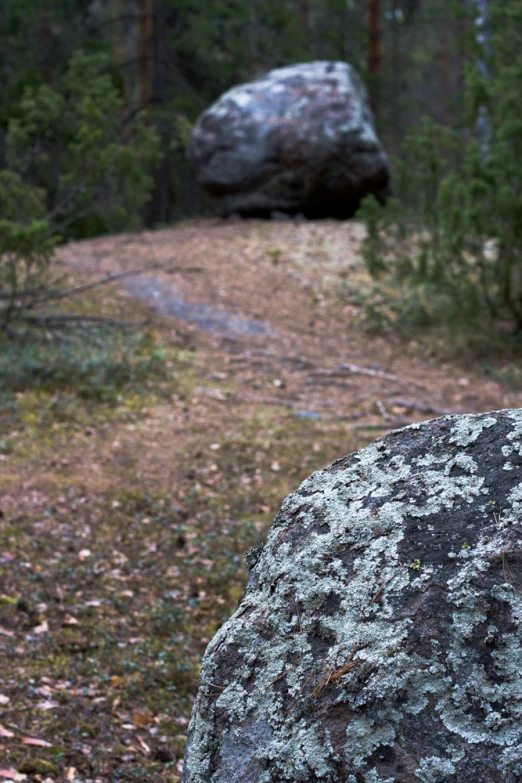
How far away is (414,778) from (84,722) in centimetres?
184

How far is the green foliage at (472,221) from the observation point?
7988 mm

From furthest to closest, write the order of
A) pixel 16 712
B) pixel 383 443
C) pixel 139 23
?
pixel 139 23
pixel 16 712
pixel 383 443

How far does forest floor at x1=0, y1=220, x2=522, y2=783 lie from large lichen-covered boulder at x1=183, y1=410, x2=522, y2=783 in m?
1.20

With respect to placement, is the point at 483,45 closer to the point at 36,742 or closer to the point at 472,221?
the point at 472,221

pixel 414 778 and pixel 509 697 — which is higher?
pixel 509 697

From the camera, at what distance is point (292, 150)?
1218 cm

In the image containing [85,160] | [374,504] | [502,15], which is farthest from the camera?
[502,15]

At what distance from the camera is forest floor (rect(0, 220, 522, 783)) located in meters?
3.08

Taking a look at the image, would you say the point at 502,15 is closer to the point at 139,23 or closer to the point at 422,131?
the point at 422,131

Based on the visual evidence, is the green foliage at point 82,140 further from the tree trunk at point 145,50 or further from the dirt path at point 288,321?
the tree trunk at point 145,50

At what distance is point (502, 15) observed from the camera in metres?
9.10

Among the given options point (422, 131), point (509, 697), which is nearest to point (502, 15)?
point (422, 131)

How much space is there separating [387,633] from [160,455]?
426 centimetres

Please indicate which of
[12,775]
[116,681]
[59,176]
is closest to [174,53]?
[59,176]
